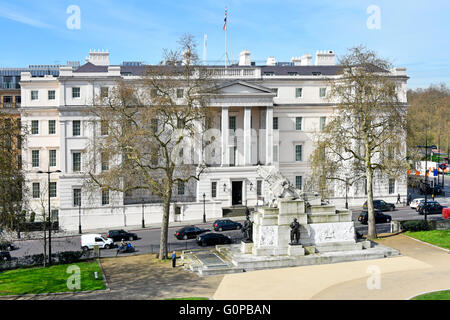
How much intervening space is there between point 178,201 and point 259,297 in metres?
34.3

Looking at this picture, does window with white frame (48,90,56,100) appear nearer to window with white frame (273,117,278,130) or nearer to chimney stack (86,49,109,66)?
chimney stack (86,49,109,66)

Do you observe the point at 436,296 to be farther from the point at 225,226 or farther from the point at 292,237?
the point at 225,226

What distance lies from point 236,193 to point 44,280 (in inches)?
1348

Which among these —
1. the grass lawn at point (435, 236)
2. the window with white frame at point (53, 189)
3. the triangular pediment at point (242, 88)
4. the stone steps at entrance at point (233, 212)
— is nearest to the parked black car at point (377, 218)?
the grass lawn at point (435, 236)

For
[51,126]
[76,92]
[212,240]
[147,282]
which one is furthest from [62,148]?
[147,282]

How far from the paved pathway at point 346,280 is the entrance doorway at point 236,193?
28983 millimetres

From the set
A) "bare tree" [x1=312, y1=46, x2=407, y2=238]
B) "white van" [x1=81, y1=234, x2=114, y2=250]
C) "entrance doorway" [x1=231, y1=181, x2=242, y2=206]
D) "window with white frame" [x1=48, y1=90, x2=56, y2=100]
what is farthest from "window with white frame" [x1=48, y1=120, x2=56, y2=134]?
"bare tree" [x1=312, y1=46, x2=407, y2=238]

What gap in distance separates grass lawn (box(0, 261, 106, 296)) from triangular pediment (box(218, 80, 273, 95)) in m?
31.2

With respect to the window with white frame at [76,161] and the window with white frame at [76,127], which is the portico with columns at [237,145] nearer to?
the window with white frame at [76,161]

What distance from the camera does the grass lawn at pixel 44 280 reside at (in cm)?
2852

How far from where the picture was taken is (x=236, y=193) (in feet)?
204

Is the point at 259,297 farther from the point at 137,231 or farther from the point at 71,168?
the point at 71,168

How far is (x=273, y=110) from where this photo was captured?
65.9 m

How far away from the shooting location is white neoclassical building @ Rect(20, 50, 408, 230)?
57.9 metres
